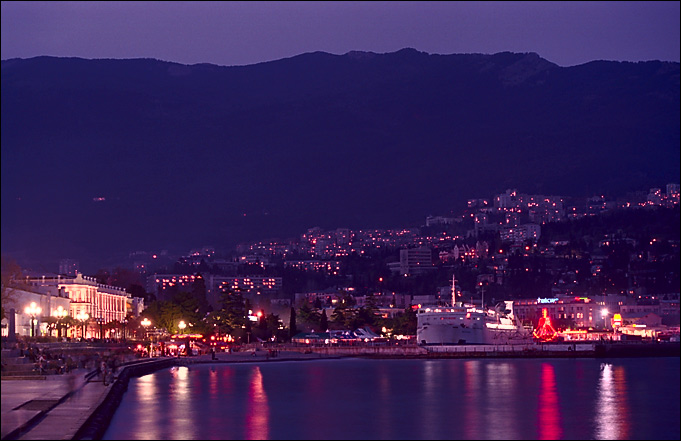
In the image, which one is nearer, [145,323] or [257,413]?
[257,413]

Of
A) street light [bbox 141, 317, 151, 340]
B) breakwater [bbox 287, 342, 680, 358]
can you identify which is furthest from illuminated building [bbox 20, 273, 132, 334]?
breakwater [bbox 287, 342, 680, 358]

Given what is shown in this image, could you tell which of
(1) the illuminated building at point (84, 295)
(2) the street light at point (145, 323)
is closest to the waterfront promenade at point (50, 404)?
(1) the illuminated building at point (84, 295)

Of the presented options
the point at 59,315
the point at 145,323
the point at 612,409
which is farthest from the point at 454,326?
the point at 612,409

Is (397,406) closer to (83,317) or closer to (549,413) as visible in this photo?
(549,413)

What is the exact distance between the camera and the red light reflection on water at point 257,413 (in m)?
42.6

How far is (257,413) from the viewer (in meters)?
50.5

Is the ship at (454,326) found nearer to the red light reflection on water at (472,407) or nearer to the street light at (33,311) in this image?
the red light reflection on water at (472,407)

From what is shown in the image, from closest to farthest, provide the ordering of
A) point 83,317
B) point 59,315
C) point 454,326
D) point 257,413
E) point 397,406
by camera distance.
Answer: point 257,413
point 397,406
point 59,315
point 83,317
point 454,326

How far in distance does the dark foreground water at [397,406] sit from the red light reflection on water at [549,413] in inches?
2.1

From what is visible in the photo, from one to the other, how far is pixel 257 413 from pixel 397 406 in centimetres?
781

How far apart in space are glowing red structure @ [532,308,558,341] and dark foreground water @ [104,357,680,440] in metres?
79.5

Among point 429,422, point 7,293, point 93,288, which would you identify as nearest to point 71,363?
point 7,293

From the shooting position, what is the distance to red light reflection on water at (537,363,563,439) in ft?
141

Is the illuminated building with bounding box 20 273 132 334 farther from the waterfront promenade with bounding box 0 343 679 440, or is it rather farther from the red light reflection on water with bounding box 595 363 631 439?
the red light reflection on water with bounding box 595 363 631 439
